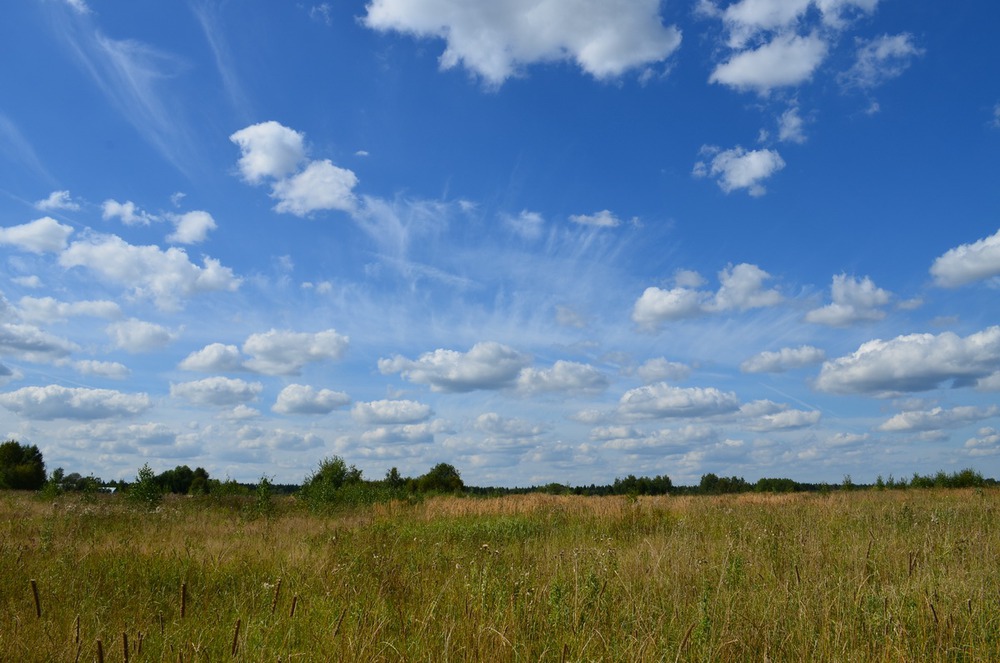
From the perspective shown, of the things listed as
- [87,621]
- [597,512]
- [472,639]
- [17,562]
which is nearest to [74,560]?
[17,562]

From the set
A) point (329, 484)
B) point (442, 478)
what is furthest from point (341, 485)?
point (442, 478)

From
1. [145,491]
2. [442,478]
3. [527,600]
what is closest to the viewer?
[527,600]

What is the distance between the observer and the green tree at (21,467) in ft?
168

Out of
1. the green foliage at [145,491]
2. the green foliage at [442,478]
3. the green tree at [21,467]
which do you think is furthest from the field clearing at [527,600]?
the green tree at [21,467]

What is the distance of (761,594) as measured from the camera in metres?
5.64

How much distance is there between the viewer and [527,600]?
5273 millimetres

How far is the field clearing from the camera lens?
4.39 metres

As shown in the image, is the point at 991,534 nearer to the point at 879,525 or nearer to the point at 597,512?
the point at 879,525

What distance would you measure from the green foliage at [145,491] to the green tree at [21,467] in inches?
1302

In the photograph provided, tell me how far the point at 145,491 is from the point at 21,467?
131ft

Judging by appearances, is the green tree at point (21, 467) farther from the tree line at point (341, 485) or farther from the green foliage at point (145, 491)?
the green foliage at point (145, 491)

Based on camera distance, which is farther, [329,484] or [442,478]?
[442,478]

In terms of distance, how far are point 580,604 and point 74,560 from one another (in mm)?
8317

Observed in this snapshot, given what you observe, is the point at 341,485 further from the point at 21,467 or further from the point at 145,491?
the point at 21,467
